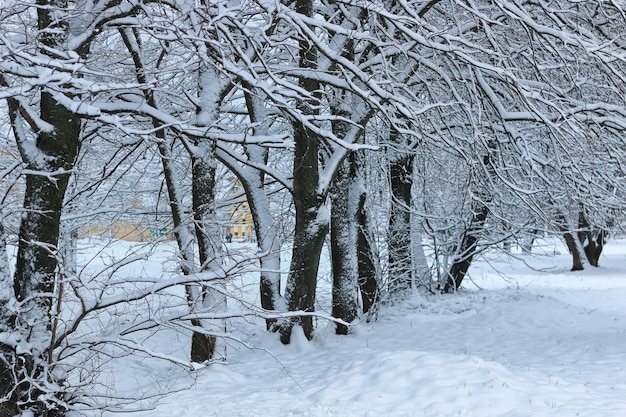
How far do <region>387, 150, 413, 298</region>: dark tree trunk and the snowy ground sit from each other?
0.87 metres

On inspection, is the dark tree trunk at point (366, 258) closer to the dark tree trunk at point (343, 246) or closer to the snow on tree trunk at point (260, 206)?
the dark tree trunk at point (343, 246)

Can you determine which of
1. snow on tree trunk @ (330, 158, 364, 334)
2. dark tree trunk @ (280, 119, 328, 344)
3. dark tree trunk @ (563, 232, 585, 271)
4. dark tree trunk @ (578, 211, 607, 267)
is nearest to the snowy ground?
snow on tree trunk @ (330, 158, 364, 334)

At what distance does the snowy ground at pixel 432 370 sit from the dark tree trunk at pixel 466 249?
1952mm

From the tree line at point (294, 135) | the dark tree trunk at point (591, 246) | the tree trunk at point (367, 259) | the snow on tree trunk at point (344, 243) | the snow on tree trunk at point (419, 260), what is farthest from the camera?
the dark tree trunk at point (591, 246)

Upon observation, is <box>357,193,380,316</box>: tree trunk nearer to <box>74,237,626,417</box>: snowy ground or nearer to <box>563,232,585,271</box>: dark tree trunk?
<box>74,237,626,417</box>: snowy ground

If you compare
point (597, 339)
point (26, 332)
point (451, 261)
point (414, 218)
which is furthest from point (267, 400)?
point (451, 261)

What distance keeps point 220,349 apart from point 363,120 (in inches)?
151

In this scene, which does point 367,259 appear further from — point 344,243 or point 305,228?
point 305,228

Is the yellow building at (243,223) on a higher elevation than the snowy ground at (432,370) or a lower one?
higher

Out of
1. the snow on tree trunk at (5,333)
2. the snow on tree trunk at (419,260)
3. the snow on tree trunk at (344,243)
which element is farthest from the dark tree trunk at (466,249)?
the snow on tree trunk at (5,333)

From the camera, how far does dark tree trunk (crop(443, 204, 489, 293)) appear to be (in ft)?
49.8

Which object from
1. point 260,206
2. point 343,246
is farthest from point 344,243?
point 260,206

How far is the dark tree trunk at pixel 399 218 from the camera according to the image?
1339cm

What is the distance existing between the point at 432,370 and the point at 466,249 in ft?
26.7
